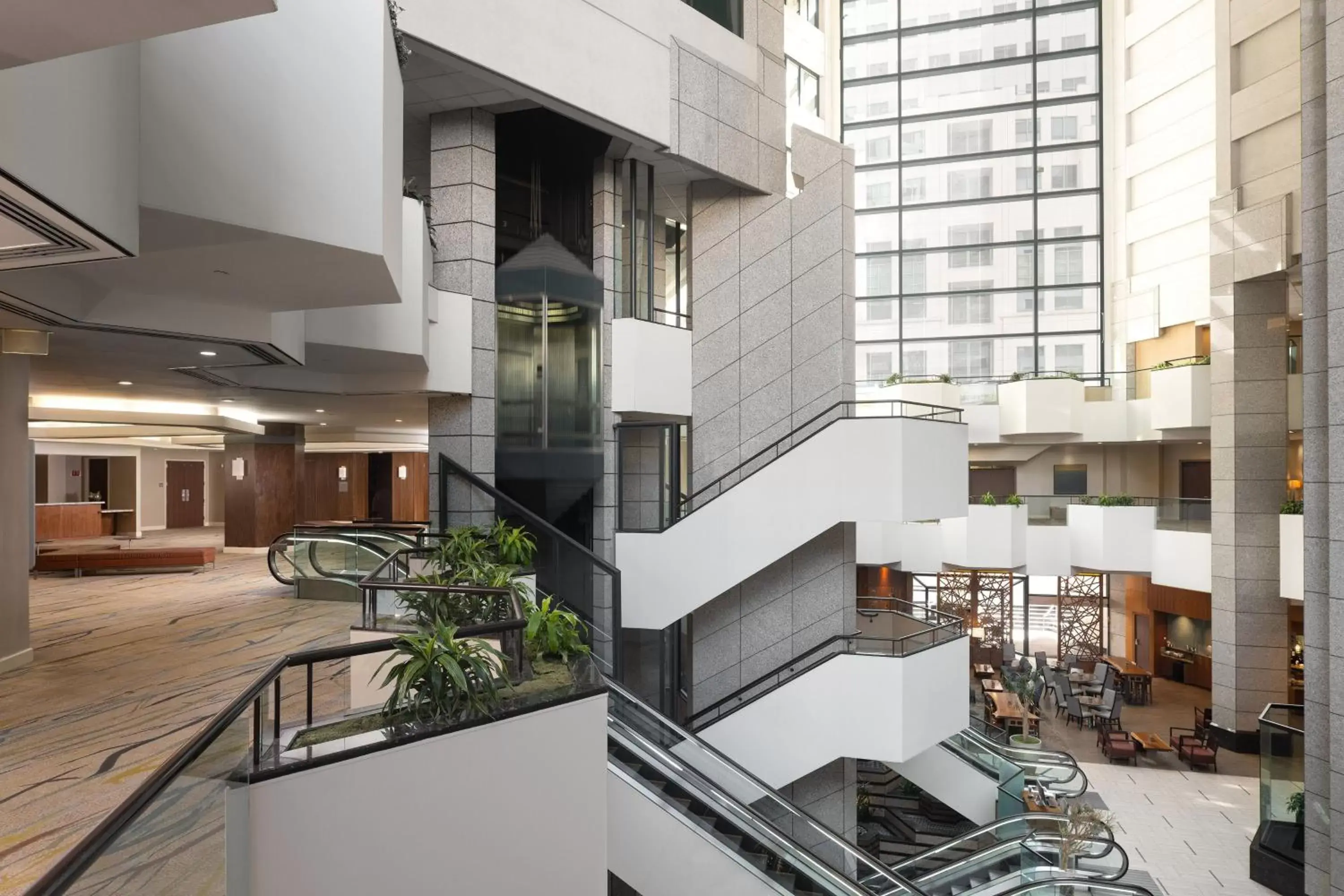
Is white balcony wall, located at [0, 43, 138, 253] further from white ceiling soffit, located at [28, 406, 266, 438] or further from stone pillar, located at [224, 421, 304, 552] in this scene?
stone pillar, located at [224, 421, 304, 552]

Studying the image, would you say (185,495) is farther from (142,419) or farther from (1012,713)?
(1012,713)

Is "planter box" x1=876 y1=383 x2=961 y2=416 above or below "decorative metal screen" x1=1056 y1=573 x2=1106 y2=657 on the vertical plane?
above

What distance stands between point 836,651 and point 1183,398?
1318cm

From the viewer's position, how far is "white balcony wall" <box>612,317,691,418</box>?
12281mm

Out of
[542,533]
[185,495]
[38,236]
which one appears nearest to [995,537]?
[542,533]

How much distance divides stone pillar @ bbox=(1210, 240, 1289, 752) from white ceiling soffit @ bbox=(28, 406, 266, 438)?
19762mm

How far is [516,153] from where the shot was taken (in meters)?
11.7


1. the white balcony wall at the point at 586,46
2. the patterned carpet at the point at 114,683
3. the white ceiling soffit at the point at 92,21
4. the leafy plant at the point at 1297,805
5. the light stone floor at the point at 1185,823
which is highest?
the white balcony wall at the point at 586,46

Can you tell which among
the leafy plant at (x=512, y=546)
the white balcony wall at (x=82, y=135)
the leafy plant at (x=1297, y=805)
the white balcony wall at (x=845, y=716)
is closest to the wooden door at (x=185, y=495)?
the leafy plant at (x=512, y=546)

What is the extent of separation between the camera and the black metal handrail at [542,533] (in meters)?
9.90

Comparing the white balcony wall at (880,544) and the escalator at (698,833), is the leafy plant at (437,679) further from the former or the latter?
the white balcony wall at (880,544)

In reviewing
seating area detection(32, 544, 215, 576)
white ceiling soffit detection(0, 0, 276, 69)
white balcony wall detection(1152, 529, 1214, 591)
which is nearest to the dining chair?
white balcony wall detection(1152, 529, 1214, 591)

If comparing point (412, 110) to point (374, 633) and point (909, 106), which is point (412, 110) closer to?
point (374, 633)

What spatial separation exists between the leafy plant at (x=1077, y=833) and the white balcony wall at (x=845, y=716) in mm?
1854
